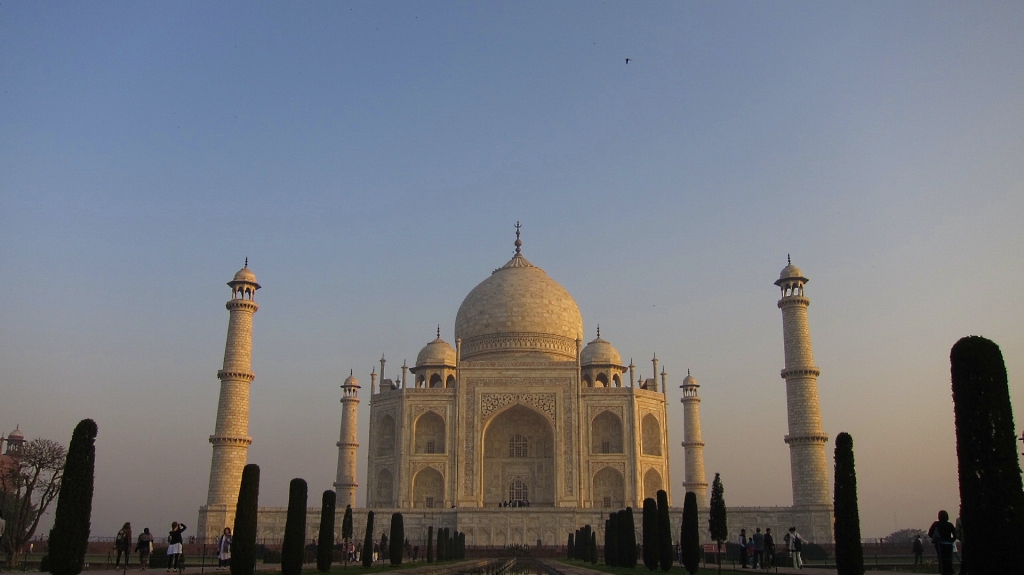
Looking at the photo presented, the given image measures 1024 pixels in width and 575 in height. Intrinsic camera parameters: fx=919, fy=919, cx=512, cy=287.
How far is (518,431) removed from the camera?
35.3 meters

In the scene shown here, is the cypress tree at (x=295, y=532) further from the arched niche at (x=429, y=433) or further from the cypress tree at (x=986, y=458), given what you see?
the arched niche at (x=429, y=433)

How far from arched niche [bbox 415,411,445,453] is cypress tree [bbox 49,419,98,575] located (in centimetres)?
2205

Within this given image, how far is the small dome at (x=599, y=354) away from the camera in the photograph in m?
37.3

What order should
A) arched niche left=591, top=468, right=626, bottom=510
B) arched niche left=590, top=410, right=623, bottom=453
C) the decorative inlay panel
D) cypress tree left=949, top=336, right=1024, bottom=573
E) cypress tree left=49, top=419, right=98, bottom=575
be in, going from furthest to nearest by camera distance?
arched niche left=590, top=410, right=623, bottom=453 < the decorative inlay panel < arched niche left=591, top=468, right=626, bottom=510 < cypress tree left=49, top=419, right=98, bottom=575 < cypress tree left=949, top=336, right=1024, bottom=573

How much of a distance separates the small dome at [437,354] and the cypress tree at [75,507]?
80.9 ft

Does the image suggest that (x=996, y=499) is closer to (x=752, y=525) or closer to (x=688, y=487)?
(x=752, y=525)

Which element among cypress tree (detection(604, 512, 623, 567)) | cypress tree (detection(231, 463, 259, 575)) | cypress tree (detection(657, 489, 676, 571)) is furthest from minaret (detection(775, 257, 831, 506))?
cypress tree (detection(231, 463, 259, 575))

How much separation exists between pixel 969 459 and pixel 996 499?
45 cm

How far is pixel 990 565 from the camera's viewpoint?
8.48 meters

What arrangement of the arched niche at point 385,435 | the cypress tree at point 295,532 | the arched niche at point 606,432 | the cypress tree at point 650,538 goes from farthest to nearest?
the arched niche at point 385,435
the arched niche at point 606,432
the cypress tree at point 650,538
the cypress tree at point 295,532

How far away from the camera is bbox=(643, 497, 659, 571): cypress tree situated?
58.2ft

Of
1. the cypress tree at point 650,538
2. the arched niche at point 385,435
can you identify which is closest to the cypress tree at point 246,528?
the cypress tree at point 650,538

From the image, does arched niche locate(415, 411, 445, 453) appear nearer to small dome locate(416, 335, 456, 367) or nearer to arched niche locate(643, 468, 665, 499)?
small dome locate(416, 335, 456, 367)

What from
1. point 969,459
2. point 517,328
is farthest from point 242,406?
point 969,459
